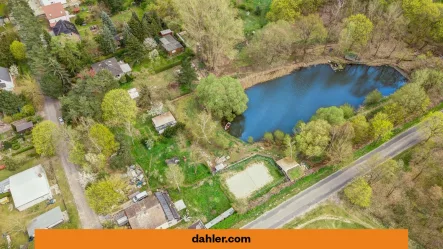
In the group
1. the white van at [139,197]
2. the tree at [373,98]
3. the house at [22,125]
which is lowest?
the white van at [139,197]

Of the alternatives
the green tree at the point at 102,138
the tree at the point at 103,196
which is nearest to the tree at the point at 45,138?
the green tree at the point at 102,138

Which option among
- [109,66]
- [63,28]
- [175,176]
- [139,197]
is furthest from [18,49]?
[175,176]

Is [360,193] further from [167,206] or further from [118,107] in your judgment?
[118,107]

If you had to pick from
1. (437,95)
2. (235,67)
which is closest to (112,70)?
(235,67)

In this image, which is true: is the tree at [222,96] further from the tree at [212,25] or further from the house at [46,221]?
the house at [46,221]

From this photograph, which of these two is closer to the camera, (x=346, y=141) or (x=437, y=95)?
(x=346, y=141)

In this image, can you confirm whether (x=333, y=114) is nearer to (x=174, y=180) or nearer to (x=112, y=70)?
(x=174, y=180)
